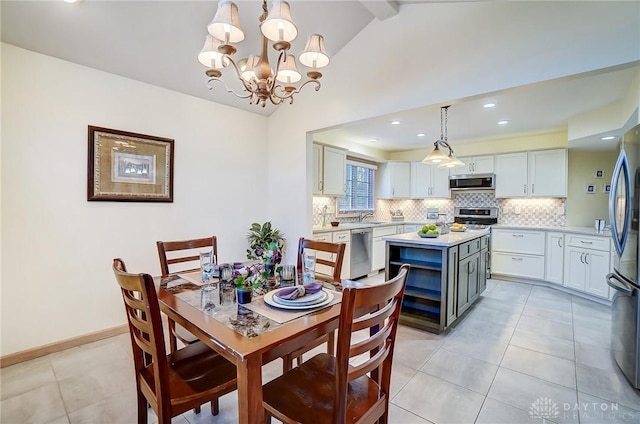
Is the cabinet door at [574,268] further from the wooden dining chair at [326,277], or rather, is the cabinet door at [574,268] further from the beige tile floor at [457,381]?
Answer: the wooden dining chair at [326,277]

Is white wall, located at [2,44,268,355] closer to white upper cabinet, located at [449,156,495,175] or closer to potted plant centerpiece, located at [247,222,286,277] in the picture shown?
potted plant centerpiece, located at [247,222,286,277]

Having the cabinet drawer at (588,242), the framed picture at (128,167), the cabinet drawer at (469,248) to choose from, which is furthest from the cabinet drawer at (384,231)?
the framed picture at (128,167)

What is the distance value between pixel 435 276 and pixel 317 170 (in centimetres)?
226

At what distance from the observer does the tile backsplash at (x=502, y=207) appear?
15.9 ft

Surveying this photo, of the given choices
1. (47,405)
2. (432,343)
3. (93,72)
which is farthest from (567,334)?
(93,72)

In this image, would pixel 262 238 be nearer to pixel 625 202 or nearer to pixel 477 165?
pixel 625 202

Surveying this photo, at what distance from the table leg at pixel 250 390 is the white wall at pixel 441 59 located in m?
2.50

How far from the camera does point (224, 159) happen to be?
11.7 ft

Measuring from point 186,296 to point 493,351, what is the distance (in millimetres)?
2569

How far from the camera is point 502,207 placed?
5.31 metres

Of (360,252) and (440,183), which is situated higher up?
(440,183)

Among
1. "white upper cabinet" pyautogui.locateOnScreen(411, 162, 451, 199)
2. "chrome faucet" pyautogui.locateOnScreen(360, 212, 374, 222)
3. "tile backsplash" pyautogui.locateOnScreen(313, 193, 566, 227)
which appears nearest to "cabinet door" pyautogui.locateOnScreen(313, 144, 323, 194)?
"tile backsplash" pyautogui.locateOnScreen(313, 193, 566, 227)

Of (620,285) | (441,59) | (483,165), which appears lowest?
(620,285)

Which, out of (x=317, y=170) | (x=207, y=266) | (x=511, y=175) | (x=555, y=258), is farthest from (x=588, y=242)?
(x=207, y=266)
